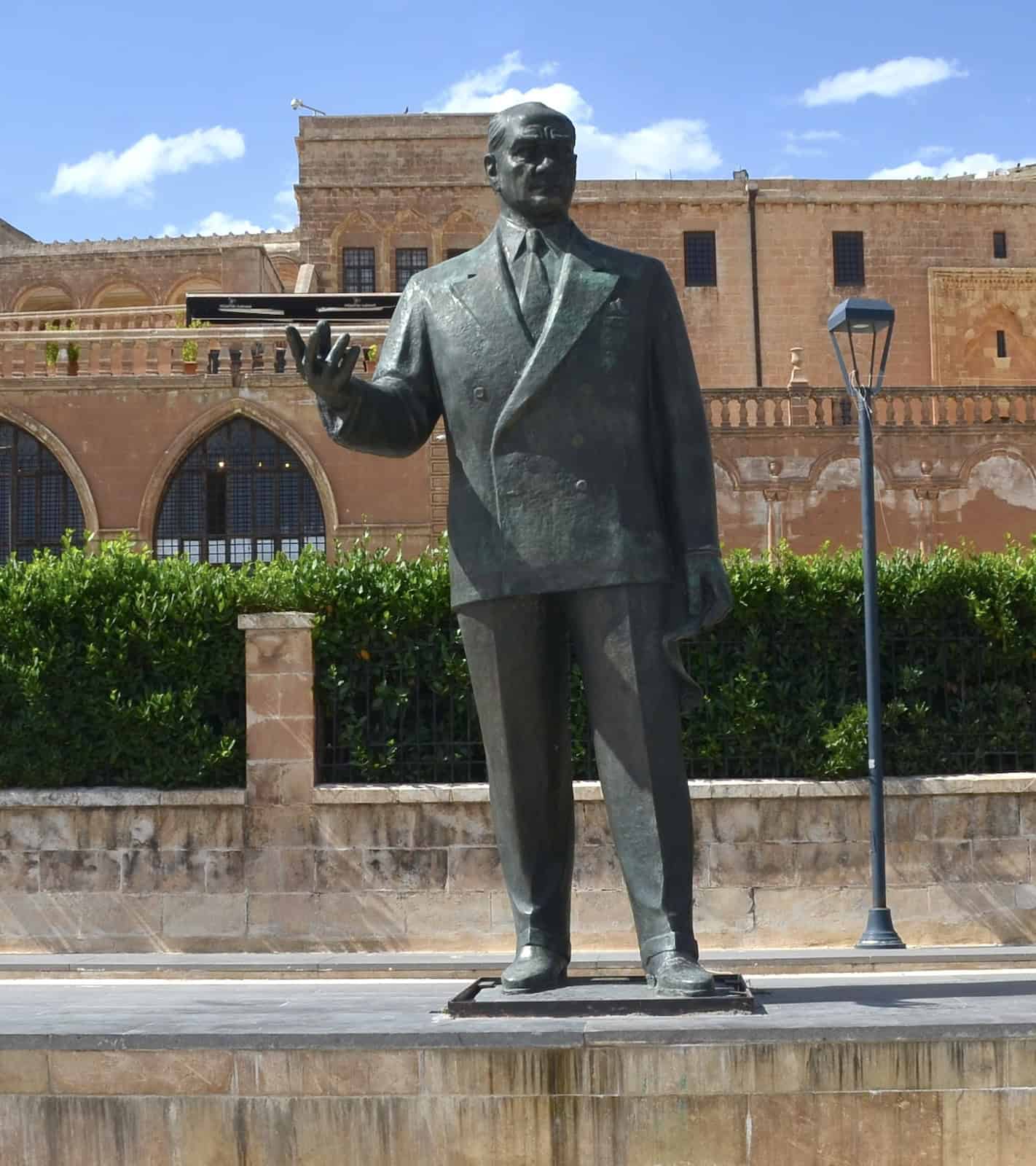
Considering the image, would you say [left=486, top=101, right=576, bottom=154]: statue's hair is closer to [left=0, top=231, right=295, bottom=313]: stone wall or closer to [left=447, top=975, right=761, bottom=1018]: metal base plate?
[left=447, top=975, right=761, bottom=1018]: metal base plate

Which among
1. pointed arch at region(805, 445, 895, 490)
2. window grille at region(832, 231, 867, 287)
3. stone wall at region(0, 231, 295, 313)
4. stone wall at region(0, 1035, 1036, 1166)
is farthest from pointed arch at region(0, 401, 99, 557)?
stone wall at region(0, 1035, 1036, 1166)

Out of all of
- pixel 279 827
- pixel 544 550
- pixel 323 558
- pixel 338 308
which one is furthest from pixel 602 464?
pixel 338 308

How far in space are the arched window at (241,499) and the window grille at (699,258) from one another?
15.2 meters

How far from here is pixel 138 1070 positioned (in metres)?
4.06

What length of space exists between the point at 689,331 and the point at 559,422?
36882 mm

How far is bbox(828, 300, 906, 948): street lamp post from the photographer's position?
37.6ft

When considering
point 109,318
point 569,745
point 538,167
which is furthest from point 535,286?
point 109,318

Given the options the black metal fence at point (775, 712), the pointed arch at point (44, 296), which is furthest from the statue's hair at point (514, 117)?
the pointed arch at point (44, 296)

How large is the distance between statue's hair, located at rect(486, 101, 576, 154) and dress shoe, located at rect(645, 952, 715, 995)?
7.81 ft

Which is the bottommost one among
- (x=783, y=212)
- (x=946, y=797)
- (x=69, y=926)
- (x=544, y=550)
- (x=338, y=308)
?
(x=69, y=926)

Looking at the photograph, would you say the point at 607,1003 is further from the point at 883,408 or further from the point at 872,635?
the point at 883,408

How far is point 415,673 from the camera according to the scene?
1255 centimetres

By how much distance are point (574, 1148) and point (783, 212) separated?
38.6 metres

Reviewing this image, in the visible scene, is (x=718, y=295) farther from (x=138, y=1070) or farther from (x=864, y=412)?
(x=138, y=1070)
